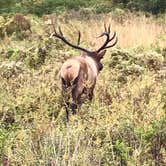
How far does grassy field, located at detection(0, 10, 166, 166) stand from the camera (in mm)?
5125

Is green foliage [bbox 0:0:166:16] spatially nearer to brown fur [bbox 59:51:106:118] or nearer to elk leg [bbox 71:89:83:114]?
brown fur [bbox 59:51:106:118]

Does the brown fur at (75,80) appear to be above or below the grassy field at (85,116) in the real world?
above

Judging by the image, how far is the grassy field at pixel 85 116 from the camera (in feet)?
16.8

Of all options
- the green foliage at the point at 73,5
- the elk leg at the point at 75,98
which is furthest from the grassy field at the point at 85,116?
the green foliage at the point at 73,5

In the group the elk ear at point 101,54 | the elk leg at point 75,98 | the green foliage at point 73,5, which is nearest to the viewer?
the elk leg at point 75,98

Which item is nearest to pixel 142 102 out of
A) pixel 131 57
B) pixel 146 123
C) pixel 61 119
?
pixel 146 123

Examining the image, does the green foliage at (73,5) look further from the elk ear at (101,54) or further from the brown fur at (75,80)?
the brown fur at (75,80)

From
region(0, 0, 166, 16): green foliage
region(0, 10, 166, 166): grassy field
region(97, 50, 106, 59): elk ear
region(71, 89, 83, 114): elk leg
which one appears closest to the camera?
region(0, 10, 166, 166): grassy field

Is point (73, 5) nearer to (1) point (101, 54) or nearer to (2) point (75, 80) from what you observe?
(1) point (101, 54)

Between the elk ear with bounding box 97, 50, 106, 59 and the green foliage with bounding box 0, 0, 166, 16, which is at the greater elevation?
the elk ear with bounding box 97, 50, 106, 59

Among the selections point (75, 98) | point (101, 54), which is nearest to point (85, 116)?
point (75, 98)

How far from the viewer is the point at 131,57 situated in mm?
11133

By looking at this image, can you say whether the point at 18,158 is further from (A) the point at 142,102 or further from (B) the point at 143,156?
(A) the point at 142,102

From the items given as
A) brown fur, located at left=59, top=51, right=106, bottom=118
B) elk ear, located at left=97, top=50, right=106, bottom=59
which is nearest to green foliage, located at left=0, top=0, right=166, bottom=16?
elk ear, located at left=97, top=50, right=106, bottom=59
